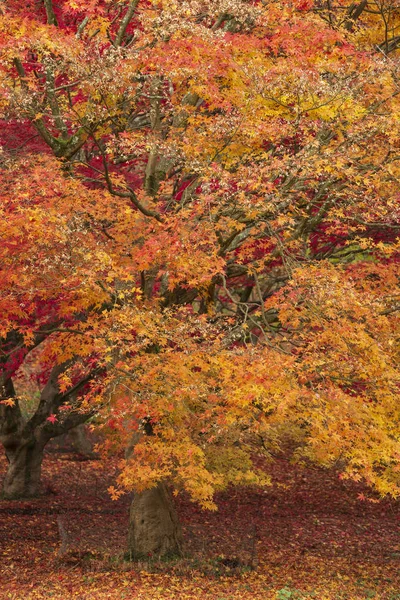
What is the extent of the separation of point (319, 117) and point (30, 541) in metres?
11.7

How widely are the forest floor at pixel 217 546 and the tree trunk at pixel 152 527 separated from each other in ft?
1.03

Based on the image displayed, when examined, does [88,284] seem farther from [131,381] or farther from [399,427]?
[399,427]

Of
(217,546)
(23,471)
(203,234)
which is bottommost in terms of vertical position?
(23,471)

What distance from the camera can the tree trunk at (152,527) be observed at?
14148mm

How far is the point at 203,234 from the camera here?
11.9 metres

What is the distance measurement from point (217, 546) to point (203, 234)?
780 centimetres

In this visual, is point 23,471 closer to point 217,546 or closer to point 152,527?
point 217,546

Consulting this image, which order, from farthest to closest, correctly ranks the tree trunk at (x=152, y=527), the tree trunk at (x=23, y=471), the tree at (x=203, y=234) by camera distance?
the tree trunk at (x=23, y=471)
the tree trunk at (x=152, y=527)
the tree at (x=203, y=234)

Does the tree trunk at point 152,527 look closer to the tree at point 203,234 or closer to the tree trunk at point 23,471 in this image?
the tree at point 203,234

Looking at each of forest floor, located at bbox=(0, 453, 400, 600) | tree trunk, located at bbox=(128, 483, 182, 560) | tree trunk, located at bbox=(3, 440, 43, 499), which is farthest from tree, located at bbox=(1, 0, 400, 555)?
tree trunk, located at bbox=(3, 440, 43, 499)

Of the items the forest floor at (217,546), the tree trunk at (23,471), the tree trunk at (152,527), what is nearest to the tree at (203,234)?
the tree trunk at (152,527)

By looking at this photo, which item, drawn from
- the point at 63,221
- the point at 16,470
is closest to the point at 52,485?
the point at 16,470

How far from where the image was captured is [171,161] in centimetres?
1380

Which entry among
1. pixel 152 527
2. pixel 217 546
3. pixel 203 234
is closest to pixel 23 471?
pixel 217 546
